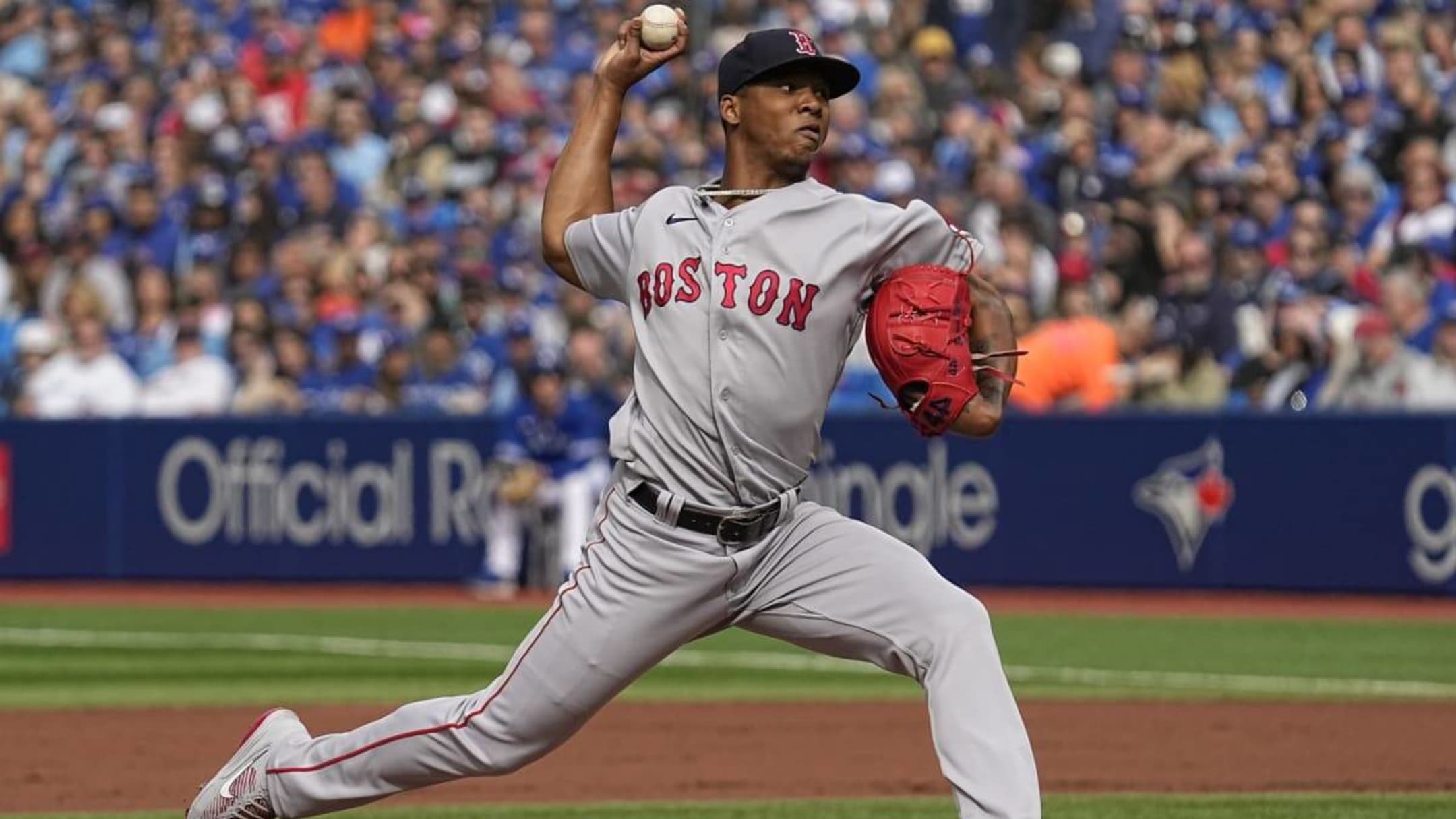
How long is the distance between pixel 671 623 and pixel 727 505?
29 cm

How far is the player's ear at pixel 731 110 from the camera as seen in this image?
18.5ft

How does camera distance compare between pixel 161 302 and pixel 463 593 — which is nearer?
pixel 463 593

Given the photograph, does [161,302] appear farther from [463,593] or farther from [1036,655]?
[1036,655]

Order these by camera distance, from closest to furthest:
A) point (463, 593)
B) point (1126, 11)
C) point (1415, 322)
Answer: point (1415, 322), point (463, 593), point (1126, 11)

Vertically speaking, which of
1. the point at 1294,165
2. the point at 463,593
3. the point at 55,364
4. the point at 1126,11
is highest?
the point at 1126,11

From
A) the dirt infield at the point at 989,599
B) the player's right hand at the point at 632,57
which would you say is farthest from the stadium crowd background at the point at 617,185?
the player's right hand at the point at 632,57

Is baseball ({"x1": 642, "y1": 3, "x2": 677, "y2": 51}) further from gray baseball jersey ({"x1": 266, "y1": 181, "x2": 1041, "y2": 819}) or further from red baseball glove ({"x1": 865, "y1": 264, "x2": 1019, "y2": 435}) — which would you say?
red baseball glove ({"x1": 865, "y1": 264, "x2": 1019, "y2": 435})

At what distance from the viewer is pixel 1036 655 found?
13117 millimetres

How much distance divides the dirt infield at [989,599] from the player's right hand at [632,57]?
9.63 metres

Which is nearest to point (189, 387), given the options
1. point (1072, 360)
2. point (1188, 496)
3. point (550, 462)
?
point (550, 462)

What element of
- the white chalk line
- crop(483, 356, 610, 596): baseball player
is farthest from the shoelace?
crop(483, 356, 610, 596): baseball player

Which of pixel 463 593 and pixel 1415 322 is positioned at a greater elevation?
pixel 1415 322

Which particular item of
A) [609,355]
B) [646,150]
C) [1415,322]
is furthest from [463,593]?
[1415,322]

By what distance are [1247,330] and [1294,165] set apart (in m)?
1.43
